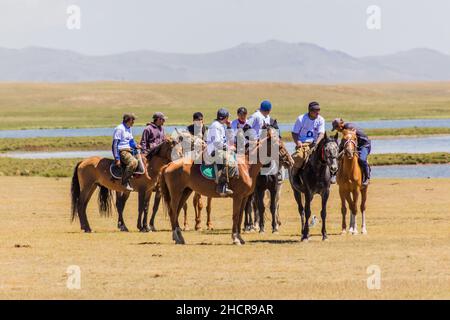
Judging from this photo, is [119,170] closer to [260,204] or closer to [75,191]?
[75,191]

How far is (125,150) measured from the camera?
76.9ft

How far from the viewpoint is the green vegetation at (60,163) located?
4628cm

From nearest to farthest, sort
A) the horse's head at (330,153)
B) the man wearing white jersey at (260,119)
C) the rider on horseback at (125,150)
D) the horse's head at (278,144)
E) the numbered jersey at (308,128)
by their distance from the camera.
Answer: the horse's head at (278,144) → the horse's head at (330,153) → the numbered jersey at (308,128) → the man wearing white jersey at (260,119) → the rider on horseback at (125,150)

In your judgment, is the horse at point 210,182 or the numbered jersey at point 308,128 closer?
the horse at point 210,182

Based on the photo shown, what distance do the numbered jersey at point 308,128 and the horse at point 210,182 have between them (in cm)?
130

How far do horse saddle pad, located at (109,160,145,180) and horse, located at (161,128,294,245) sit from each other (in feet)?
9.39

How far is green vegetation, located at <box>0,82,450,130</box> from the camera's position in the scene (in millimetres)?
124625

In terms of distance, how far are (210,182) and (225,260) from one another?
3009mm

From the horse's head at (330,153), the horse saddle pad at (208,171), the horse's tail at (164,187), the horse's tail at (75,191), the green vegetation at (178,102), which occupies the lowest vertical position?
the green vegetation at (178,102)

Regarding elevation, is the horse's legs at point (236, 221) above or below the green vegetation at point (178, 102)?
above

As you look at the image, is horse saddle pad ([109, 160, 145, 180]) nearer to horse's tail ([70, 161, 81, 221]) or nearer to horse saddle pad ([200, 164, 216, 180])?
horse's tail ([70, 161, 81, 221])

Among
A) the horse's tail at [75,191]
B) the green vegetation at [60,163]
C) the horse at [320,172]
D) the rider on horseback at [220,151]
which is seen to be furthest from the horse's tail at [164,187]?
the green vegetation at [60,163]

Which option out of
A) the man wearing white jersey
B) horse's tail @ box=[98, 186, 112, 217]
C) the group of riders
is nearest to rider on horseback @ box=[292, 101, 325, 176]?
the group of riders

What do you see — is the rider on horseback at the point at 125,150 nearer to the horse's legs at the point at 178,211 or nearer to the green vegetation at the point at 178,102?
the horse's legs at the point at 178,211
